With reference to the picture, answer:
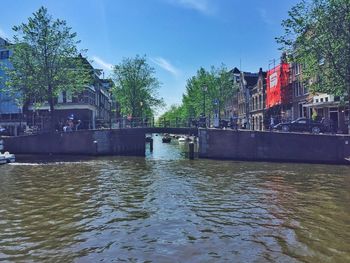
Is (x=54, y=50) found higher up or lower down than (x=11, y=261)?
higher up

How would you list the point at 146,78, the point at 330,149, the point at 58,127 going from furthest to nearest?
the point at 146,78
the point at 58,127
the point at 330,149

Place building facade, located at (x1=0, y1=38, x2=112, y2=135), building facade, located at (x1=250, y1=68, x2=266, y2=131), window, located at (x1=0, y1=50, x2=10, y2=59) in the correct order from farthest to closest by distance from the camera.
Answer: window, located at (x1=0, y1=50, x2=10, y2=59), building facade, located at (x1=250, y1=68, x2=266, y2=131), building facade, located at (x1=0, y1=38, x2=112, y2=135)

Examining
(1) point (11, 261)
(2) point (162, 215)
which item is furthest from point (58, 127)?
(1) point (11, 261)

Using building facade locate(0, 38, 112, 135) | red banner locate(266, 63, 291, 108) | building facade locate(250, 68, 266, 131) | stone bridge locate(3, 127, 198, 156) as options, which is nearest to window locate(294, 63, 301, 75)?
red banner locate(266, 63, 291, 108)

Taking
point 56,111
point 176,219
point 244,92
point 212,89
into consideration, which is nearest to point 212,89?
point 212,89

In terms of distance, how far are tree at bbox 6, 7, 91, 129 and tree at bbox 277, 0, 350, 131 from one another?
25.3 meters

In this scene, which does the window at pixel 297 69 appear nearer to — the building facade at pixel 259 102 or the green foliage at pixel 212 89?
the building facade at pixel 259 102

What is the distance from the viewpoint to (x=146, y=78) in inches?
2815

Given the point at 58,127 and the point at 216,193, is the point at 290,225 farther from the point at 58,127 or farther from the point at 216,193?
the point at 58,127

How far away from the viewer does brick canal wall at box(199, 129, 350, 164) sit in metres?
32.4

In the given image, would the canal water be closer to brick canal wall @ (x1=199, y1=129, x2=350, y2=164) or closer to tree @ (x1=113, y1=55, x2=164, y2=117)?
brick canal wall @ (x1=199, y1=129, x2=350, y2=164)

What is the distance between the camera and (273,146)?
3512cm

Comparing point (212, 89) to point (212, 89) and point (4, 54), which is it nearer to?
point (212, 89)

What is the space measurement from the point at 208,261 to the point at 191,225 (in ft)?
10.3
